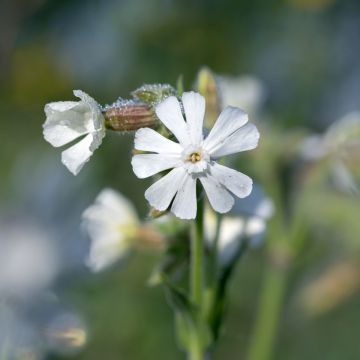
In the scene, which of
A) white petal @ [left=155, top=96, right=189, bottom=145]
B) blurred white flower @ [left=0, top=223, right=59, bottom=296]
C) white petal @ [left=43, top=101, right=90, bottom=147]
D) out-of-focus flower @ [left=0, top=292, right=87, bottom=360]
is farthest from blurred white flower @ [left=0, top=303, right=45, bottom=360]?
white petal @ [left=155, top=96, right=189, bottom=145]

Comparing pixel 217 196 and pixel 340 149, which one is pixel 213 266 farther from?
pixel 340 149

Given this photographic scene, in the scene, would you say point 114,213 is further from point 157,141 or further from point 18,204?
point 18,204

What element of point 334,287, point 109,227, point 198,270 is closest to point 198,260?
point 198,270

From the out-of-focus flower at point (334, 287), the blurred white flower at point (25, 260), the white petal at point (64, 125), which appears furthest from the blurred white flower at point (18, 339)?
the out-of-focus flower at point (334, 287)

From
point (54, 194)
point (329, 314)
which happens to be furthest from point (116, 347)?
point (329, 314)

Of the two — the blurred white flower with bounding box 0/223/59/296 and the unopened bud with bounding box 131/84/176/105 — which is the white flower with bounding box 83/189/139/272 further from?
the unopened bud with bounding box 131/84/176/105
